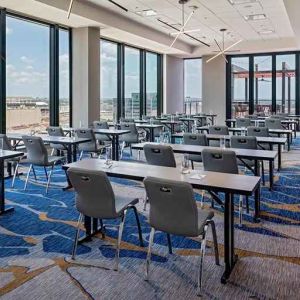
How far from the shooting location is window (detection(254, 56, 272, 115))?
15.8 meters

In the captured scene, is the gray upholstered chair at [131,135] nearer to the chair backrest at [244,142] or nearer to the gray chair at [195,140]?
the gray chair at [195,140]

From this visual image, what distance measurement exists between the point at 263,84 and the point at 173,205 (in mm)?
14311

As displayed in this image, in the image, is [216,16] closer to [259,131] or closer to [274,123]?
[274,123]

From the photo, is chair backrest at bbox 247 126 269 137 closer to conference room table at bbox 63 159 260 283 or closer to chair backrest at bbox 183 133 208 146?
chair backrest at bbox 183 133 208 146

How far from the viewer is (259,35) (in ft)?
43.8

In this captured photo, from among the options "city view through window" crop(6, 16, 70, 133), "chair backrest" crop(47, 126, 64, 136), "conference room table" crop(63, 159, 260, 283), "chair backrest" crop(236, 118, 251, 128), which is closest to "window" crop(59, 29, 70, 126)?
"city view through window" crop(6, 16, 70, 133)

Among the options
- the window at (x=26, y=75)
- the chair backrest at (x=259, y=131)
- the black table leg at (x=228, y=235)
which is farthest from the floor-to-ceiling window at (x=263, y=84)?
the black table leg at (x=228, y=235)

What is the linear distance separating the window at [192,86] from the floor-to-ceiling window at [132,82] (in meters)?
3.97

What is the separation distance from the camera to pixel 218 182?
10.0 ft

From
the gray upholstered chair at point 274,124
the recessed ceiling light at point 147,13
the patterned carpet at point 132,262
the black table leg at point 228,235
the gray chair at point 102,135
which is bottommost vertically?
the patterned carpet at point 132,262

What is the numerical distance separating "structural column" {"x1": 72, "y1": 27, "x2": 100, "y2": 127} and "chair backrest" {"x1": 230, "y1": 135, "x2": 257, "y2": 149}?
5217mm

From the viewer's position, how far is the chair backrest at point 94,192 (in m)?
3.02

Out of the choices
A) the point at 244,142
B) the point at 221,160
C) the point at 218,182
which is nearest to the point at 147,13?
the point at 244,142

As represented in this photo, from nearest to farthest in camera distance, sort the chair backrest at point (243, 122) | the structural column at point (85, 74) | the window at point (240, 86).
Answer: the structural column at point (85, 74), the chair backrest at point (243, 122), the window at point (240, 86)
